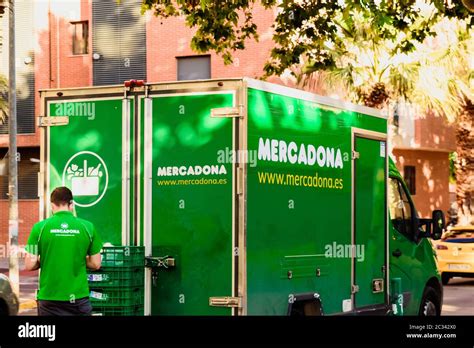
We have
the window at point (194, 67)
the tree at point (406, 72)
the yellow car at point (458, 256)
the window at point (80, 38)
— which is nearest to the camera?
the yellow car at point (458, 256)

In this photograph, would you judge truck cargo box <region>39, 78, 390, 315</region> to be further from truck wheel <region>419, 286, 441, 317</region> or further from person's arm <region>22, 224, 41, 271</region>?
truck wheel <region>419, 286, 441, 317</region>

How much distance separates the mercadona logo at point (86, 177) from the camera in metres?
10.2

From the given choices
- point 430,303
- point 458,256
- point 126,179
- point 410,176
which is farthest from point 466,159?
point 126,179

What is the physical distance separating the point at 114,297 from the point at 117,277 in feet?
0.66

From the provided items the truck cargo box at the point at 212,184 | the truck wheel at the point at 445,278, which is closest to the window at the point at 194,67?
the truck wheel at the point at 445,278

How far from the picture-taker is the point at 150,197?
9.90m

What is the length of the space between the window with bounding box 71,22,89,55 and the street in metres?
19.3

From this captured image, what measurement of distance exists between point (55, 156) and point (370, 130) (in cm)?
384

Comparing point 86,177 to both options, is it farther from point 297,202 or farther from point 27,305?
point 27,305

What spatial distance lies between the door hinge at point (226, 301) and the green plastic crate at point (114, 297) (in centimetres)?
76

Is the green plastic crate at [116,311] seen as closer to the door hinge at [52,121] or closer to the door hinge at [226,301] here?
the door hinge at [226,301]

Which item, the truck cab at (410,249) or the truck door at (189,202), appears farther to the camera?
the truck cab at (410,249)
